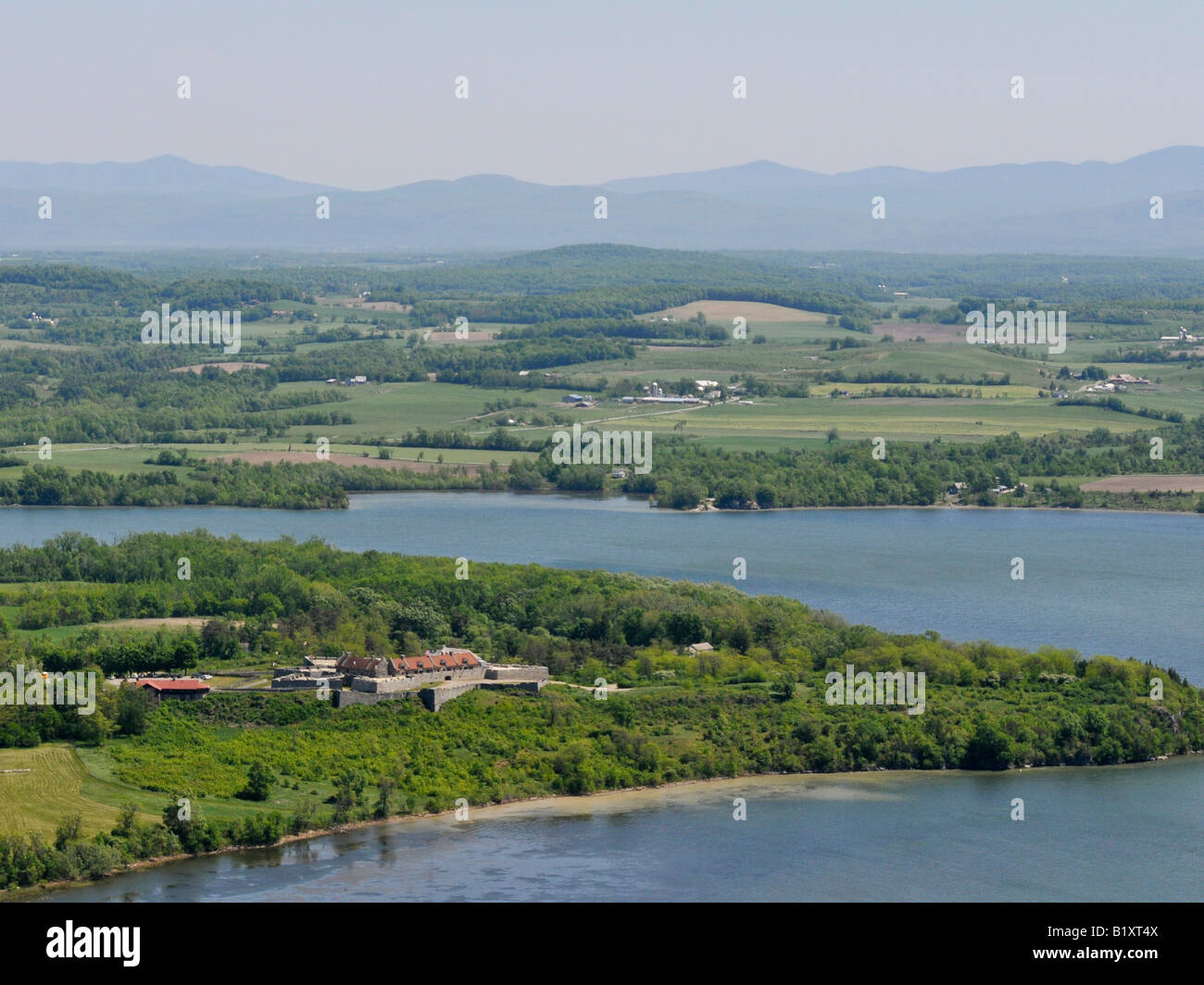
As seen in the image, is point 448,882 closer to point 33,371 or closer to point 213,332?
point 33,371

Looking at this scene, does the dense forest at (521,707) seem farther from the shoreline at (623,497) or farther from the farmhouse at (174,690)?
the shoreline at (623,497)

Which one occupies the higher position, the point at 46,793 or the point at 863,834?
the point at 46,793

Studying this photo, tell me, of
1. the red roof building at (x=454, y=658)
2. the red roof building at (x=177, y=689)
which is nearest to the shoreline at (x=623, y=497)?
the red roof building at (x=454, y=658)

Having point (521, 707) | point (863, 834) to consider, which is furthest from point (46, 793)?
point (863, 834)

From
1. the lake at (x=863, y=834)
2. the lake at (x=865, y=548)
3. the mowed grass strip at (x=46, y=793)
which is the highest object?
the lake at (x=865, y=548)

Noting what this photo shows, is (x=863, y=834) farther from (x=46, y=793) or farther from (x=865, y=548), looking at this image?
(x=865, y=548)

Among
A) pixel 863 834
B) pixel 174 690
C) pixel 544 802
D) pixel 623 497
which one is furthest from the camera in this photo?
pixel 623 497

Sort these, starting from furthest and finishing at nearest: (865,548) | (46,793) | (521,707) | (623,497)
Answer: (623,497) < (865,548) < (521,707) < (46,793)
